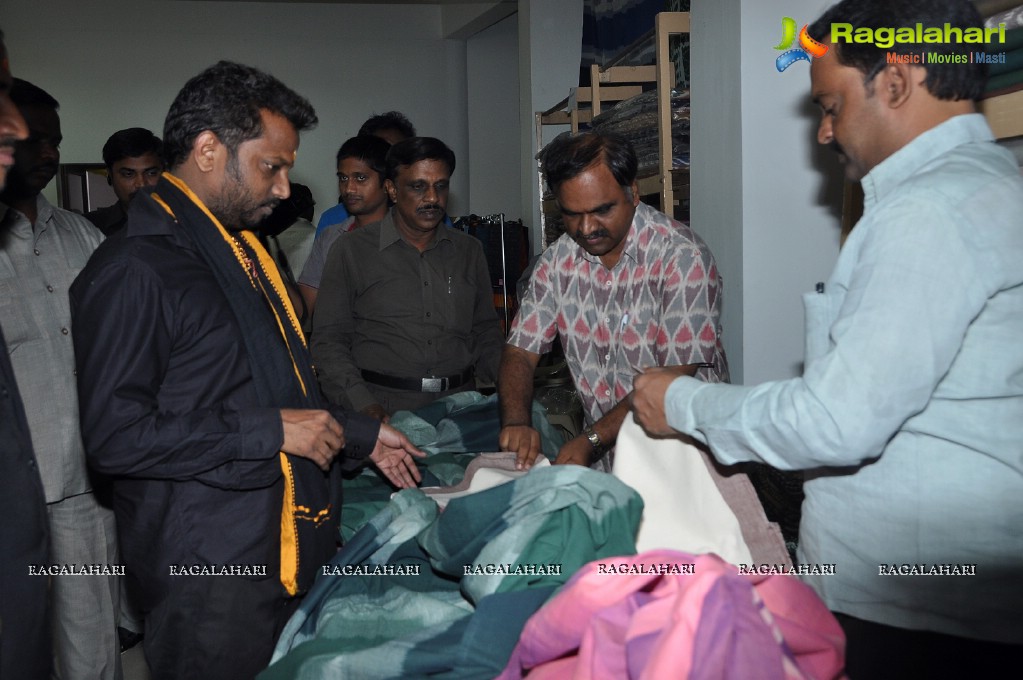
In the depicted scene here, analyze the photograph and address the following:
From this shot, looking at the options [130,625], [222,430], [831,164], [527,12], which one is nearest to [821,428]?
[222,430]

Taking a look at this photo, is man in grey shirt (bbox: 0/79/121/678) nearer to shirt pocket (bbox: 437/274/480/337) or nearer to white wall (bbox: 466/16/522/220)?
shirt pocket (bbox: 437/274/480/337)

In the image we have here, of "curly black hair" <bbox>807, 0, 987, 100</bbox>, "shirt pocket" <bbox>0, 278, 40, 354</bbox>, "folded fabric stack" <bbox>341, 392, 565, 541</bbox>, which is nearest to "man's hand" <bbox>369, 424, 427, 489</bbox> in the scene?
"folded fabric stack" <bbox>341, 392, 565, 541</bbox>

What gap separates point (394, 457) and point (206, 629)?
569 millimetres

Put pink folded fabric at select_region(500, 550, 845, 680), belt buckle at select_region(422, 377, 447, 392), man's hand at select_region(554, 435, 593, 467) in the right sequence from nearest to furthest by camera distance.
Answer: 1. pink folded fabric at select_region(500, 550, 845, 680)
2. man's hand at select_region(554, 435, 593, 467)
3. belt buckle at select_region(422, 377, 447, 392)

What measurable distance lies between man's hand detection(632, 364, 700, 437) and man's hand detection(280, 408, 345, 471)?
0.63 m

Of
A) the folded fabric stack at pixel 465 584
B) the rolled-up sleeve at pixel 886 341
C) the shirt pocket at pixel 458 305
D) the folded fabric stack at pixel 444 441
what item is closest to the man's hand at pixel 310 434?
the folded fabric stack at pixel 465 584

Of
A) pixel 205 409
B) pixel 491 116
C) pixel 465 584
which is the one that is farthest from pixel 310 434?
pixel 491 116

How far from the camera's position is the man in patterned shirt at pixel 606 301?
7.04ft

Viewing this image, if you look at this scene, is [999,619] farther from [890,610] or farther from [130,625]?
[130,625]

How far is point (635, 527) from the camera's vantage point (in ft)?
4.36

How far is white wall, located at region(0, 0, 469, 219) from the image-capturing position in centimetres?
762

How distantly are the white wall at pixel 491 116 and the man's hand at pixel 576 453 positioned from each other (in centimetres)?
657

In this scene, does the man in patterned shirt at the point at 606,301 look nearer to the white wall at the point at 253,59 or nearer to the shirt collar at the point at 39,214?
the shirt collar at the point at 39,214

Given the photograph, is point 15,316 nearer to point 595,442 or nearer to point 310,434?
point 310,434
